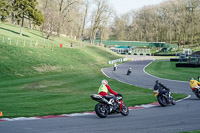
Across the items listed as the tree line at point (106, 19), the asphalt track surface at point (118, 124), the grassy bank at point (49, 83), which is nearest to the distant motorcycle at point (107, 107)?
the asphalt track surface at point (118, 124)

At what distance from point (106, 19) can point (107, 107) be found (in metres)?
93.3

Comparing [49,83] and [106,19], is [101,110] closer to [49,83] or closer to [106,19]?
[49,83]

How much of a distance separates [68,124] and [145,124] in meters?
3.13

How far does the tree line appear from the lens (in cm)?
8333

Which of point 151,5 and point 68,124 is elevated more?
point 151,5

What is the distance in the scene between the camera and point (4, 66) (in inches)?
1853

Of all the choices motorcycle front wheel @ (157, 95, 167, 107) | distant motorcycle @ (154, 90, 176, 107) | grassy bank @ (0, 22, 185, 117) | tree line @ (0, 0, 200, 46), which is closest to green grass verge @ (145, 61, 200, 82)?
grassy bank @ (0, 22, 185, 117)

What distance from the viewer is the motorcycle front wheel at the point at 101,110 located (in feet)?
47.2

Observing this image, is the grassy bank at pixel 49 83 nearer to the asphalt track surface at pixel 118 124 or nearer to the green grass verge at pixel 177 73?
the asphalt track surface at pixel 118 124

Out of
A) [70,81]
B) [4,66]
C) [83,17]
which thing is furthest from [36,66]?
[83,17]

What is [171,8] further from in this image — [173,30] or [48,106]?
[48,106]

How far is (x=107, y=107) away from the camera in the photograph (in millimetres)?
14844

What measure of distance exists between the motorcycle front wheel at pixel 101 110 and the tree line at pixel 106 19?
64922 millimetres

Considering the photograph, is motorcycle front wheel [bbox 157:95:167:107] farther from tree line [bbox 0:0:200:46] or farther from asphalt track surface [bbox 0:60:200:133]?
tree line [bbox 0:0:200:46]
